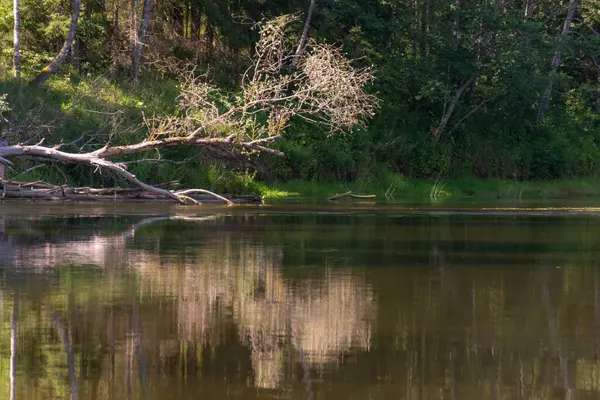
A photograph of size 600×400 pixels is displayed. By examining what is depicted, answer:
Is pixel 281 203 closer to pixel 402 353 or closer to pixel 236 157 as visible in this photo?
pixel 236 157

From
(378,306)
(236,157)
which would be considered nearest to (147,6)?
(236,157)

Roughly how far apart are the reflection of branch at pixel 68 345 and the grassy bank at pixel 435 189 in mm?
25090

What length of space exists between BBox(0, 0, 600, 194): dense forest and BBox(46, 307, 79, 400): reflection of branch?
2841cm

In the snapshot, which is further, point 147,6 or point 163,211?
A: point 147,6

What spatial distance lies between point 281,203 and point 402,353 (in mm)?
23427

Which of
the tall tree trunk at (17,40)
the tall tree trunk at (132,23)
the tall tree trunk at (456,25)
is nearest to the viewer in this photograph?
the tall tree trunk at (17,40)

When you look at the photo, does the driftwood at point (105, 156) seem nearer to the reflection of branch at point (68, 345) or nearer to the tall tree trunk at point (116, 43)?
the tall tree trunk at point (116, 43)

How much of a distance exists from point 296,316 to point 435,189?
102ft

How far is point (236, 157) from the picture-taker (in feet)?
118

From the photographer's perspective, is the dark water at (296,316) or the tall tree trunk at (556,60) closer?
the dark water at (296,316)

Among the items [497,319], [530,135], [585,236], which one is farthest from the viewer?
[530,135]

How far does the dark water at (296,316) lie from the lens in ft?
24.1

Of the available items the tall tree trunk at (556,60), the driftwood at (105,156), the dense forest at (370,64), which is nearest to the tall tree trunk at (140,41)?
the dense forest at (370,64)

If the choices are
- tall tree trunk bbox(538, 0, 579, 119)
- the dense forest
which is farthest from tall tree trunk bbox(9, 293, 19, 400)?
tall tree trunk bbox(538, 0, 579, 119)
